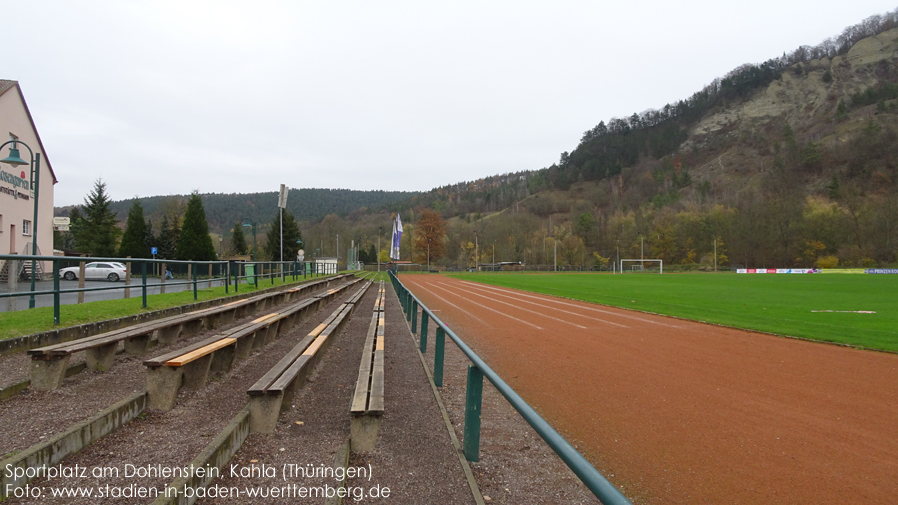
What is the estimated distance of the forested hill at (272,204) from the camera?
403ft

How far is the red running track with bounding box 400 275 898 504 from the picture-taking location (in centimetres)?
352

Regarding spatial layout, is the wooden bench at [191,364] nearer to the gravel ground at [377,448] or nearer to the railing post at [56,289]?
the gravel ground at [377,448]

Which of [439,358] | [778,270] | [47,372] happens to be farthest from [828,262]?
[47,372]

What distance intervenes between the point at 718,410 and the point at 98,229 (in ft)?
194

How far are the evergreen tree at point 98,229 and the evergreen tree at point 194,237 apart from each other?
35.6 feet

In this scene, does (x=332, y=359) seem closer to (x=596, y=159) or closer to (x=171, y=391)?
(x=171, y=391)

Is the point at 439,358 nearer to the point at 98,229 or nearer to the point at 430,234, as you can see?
the point at 98,229

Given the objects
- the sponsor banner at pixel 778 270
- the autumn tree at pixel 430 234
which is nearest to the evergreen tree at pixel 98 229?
the autumn tree at pixel 430 234

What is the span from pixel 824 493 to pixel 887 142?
5306 inches

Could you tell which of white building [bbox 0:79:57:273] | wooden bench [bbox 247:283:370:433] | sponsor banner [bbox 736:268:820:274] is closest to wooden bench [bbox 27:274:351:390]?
wooden bench [bbox 247:283:370:433]

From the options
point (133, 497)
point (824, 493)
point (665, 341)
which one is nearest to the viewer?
point (133, 497)

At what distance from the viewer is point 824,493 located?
3395 mm

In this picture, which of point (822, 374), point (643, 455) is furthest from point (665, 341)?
point (643, 455)

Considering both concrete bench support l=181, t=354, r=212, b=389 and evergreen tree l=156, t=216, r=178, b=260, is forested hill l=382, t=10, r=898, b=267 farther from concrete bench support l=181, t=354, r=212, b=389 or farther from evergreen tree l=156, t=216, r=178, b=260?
concrete bench support l=181, t=354, r=212, b=389
